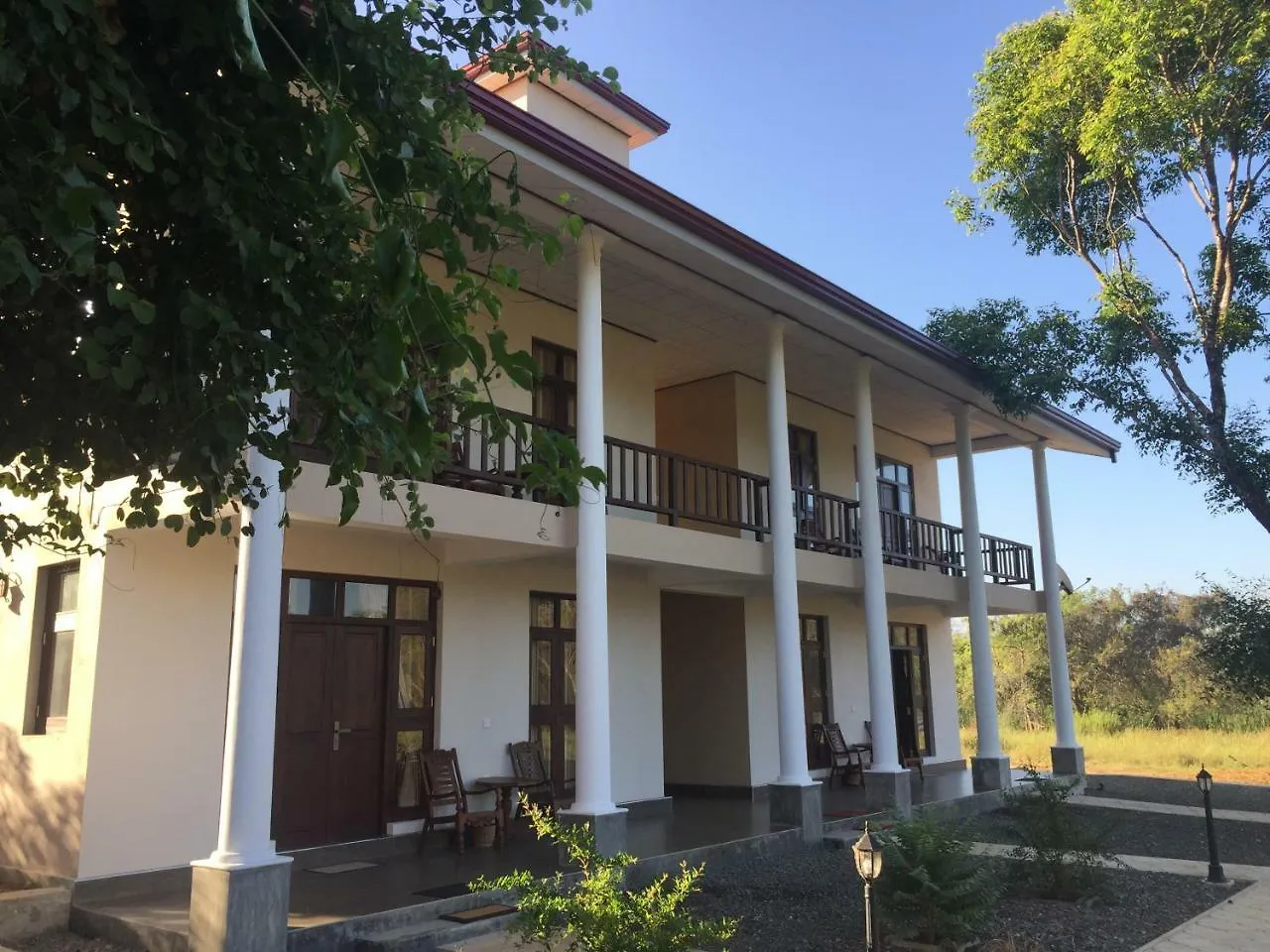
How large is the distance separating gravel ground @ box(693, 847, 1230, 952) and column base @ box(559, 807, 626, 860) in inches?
31.8

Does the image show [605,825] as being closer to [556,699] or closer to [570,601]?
[556,699]

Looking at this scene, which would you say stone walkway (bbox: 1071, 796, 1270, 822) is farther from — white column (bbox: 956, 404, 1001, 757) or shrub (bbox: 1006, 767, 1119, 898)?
shrub (bbox: 1006, 767, 1119, 898)

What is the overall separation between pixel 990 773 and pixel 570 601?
7.11 metres

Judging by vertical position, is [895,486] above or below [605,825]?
above

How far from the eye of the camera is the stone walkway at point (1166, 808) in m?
13.7

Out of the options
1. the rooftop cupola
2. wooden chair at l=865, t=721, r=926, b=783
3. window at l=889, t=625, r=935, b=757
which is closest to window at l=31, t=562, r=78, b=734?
the rooftop cupola

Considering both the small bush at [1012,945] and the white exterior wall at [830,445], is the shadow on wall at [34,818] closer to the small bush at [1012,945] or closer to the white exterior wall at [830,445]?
the small bush at [1012,945]

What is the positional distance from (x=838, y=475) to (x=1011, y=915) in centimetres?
1011

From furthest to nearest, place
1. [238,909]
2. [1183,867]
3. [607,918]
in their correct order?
[1183,867]
[238,909]
[607,918]

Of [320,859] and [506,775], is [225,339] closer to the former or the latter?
[320,859]

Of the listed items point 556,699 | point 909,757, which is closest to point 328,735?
point 556,699

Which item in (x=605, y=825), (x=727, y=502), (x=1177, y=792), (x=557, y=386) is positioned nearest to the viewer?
(x=605, y=825)

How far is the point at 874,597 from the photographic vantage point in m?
12.8

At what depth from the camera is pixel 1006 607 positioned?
17203 mm
